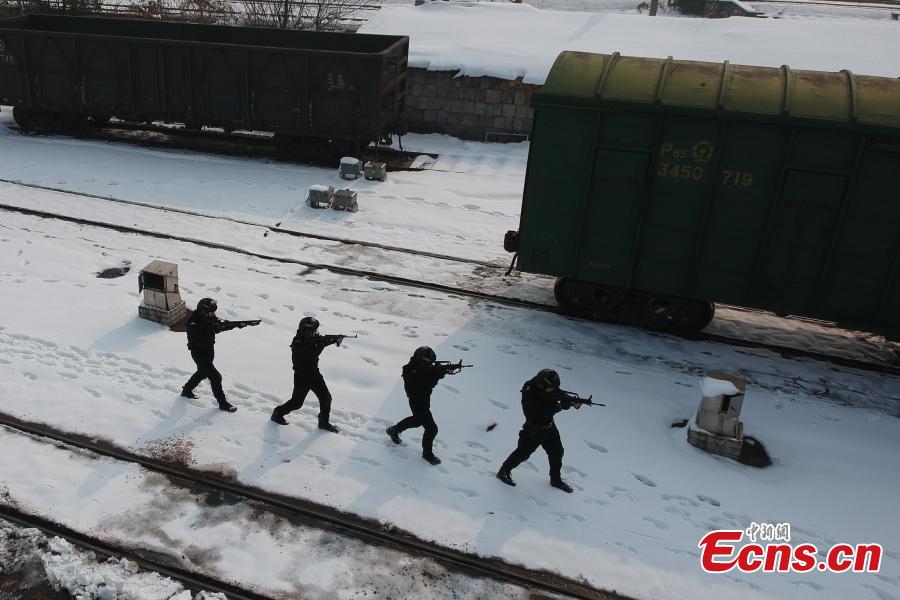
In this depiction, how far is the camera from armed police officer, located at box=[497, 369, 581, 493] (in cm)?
659

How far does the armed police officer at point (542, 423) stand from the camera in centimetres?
659

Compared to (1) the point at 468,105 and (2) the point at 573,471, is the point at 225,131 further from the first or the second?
(2) the point at 573,471

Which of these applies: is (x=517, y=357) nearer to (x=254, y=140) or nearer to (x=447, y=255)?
(x=447, y=255)

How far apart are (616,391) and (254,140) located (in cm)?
1524

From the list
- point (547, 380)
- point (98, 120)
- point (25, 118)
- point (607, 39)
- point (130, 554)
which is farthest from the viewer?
point (607, 39)

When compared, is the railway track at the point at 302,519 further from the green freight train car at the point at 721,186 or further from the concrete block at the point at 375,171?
the concrete block at the point at 375,171

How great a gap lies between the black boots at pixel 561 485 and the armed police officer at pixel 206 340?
4106 millimetres

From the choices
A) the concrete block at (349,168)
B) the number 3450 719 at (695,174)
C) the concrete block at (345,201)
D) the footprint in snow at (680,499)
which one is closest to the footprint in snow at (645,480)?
the footprint in snow at (680,499)

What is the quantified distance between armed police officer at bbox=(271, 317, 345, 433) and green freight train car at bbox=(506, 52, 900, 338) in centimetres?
433

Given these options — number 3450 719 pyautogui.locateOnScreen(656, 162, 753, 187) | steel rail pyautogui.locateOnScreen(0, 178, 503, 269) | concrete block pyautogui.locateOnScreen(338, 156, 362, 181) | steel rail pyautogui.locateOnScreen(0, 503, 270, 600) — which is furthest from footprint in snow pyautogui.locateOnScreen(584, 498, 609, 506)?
concrete block pyautogui.locateOnScreen(338, 156, 362, 181)

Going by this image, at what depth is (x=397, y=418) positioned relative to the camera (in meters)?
8.27

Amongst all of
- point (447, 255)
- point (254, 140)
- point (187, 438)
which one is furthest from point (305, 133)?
point (187, 438)

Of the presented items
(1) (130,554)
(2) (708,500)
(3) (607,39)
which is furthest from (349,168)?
(3) (607,39)

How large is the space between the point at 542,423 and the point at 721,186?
4.83 meters
